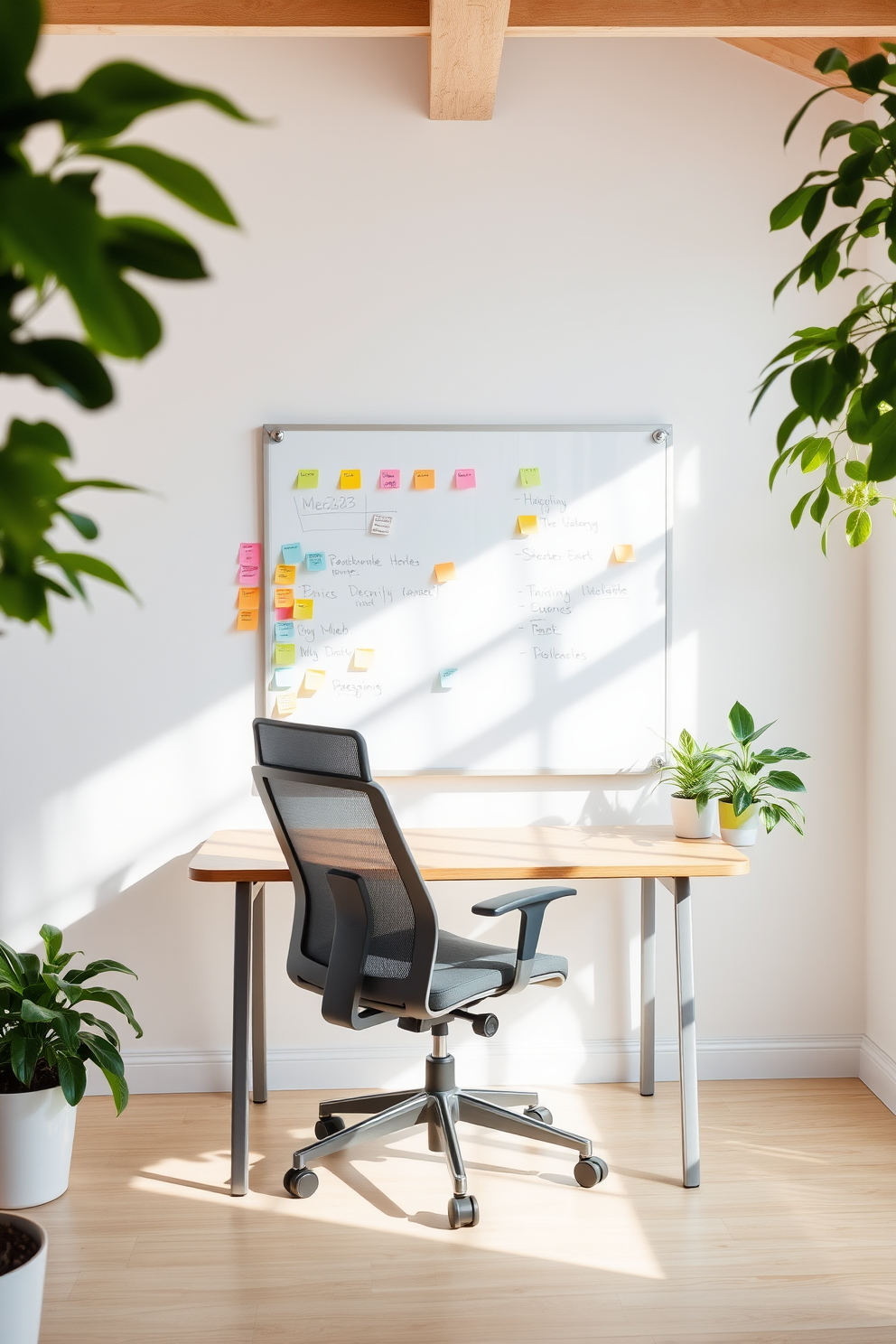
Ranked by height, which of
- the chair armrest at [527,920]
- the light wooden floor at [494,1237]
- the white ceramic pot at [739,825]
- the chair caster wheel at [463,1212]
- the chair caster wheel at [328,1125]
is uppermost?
the white ceramic pot at [739,825]

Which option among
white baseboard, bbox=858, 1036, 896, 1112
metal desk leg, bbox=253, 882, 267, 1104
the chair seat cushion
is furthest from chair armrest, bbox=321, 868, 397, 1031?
white baseboard, bbox=858, 1036, 896, 1112

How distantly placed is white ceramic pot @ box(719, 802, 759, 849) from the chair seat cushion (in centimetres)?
63

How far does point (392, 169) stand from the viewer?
3.27m

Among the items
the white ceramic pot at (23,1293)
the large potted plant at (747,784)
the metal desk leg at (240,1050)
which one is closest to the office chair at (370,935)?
the metal desk leg at (240,1050)

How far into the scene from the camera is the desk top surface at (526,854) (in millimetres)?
2709

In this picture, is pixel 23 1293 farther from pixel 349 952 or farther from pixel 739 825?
pixel 739 825

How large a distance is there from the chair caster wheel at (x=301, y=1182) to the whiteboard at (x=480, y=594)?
1103 mm

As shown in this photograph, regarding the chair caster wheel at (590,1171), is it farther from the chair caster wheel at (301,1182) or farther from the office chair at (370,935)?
the chair caster wheel at (301,1182)

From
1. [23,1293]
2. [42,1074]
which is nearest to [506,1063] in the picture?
[42,1074]

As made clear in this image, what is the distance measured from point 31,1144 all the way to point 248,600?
1.51 meters

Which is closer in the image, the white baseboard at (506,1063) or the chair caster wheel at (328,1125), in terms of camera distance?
the chair caster wheel at (328,1125)

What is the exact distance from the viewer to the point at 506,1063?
334 centimetres

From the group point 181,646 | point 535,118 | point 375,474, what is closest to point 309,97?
point 535,118

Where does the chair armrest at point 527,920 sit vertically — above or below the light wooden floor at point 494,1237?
above
